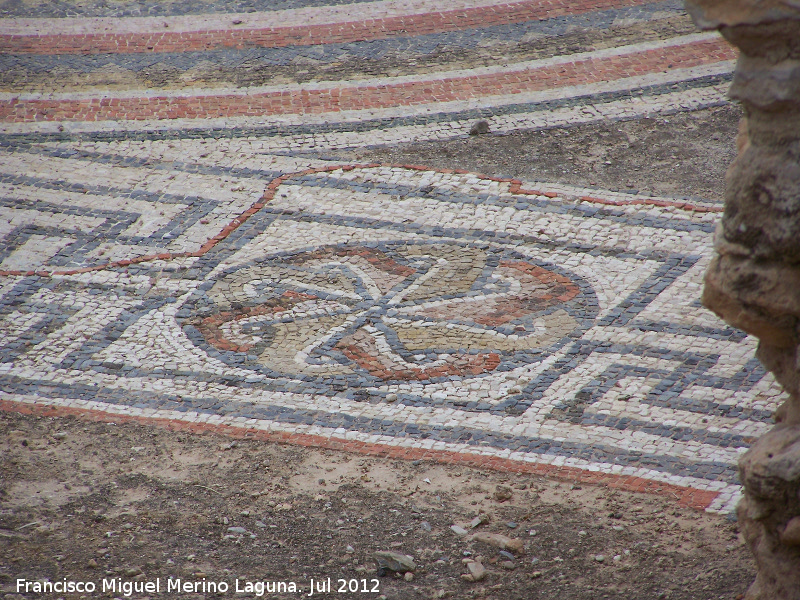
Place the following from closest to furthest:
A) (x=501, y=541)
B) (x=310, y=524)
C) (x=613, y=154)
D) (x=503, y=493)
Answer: (x=501, y=541) → (x=310, y=524) → (x=503, y=493) → (x=613, y=154)

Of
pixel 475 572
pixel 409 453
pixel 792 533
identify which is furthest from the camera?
pixel 409 453

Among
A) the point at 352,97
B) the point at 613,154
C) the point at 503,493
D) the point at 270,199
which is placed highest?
the point at 352,97

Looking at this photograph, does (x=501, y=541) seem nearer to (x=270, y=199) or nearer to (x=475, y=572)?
(x=475, y=572)

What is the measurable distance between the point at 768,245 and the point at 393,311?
12.3 feet

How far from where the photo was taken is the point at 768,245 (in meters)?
3.31

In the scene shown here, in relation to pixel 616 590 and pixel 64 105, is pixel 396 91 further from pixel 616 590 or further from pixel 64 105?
pixel 616 590

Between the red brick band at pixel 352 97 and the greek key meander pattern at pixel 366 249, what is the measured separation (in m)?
0.03

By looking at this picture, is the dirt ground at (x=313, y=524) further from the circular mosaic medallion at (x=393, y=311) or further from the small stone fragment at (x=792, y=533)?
the circular mosaic medallion at (x=393, y=311)

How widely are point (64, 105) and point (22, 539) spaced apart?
6600 mm

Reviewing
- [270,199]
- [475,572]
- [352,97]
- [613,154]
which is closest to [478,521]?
[475,572]

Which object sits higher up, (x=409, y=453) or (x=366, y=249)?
(x=366, y=249)

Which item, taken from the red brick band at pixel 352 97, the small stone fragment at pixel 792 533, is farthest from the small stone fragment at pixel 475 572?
the red brick band at pixel 352 97

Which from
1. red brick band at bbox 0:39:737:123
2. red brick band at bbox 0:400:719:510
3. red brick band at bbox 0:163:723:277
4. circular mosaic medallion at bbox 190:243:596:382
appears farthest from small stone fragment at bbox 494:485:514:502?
red brick band at bbox 0:39:737:123

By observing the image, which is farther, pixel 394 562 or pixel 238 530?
pixel 238 530
